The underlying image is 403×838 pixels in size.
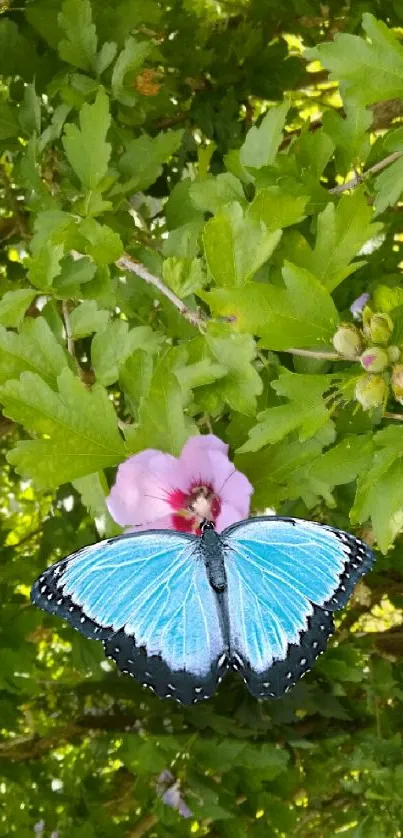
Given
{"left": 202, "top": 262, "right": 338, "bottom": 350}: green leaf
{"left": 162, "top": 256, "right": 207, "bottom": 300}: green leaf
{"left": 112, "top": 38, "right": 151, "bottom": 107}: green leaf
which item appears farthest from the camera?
{"left": 112, "top": 38, "right": 151, "bottom": 107}: green leaf


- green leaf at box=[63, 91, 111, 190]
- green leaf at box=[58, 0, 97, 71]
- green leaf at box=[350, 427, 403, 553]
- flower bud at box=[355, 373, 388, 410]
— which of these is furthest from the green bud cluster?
green leaf at box=[58, 0, 97, 71]

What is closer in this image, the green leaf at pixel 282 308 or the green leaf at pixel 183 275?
the green leaf at pixel 282 308

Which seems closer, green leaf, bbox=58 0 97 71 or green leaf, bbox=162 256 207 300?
green leaf, bbox=162 256 207 300

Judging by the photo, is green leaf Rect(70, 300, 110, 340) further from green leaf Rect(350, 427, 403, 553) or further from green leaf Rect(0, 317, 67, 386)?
green leaf Rect(350, 427, 403, 553)

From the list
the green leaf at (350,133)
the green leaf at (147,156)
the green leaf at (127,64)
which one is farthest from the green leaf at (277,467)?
the green leaf at (127,64)

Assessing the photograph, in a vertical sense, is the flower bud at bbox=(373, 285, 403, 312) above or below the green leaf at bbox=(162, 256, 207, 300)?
below

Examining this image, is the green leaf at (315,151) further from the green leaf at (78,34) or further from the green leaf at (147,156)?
the green leaf at (78,34)

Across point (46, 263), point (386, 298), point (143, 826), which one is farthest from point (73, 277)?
point (143, 826)
